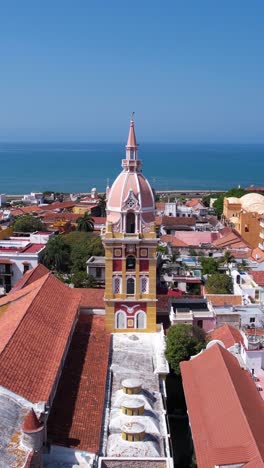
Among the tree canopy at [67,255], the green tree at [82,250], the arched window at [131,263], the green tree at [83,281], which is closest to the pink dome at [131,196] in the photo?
the arched window at [131,263]

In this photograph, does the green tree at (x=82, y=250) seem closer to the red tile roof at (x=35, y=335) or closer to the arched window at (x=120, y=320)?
the red tile roof at (x=35, y=335)

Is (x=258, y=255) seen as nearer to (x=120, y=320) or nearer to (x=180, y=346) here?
(x=120, y=320)

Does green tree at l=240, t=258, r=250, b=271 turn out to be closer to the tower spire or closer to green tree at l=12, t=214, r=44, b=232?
the tower spire

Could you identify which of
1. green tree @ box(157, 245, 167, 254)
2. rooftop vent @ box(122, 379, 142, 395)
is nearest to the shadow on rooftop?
rooftop vent @ box(122, 379, 142, 395)

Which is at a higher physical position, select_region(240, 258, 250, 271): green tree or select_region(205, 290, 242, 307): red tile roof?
select_region(205, 290, 242, 307): red tile roof

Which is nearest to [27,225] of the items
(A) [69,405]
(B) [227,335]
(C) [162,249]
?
(C) [162,249]

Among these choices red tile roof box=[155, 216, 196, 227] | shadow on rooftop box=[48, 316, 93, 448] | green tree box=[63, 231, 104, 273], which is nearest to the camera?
shadow on rooftop box=[48, 316, 93, 448]

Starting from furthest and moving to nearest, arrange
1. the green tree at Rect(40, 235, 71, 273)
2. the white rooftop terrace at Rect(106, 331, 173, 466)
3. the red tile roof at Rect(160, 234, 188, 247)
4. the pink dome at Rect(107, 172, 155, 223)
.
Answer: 1. the red tile roof at Rect(160, 234, 188, 247)
2. the green tree at Rect(40, 235, 71, 273)
3. the pink dome at Rect(107, 172, 155, 223)
4. the white rooftop terrace at Rect(106, 331, 173, 466)
